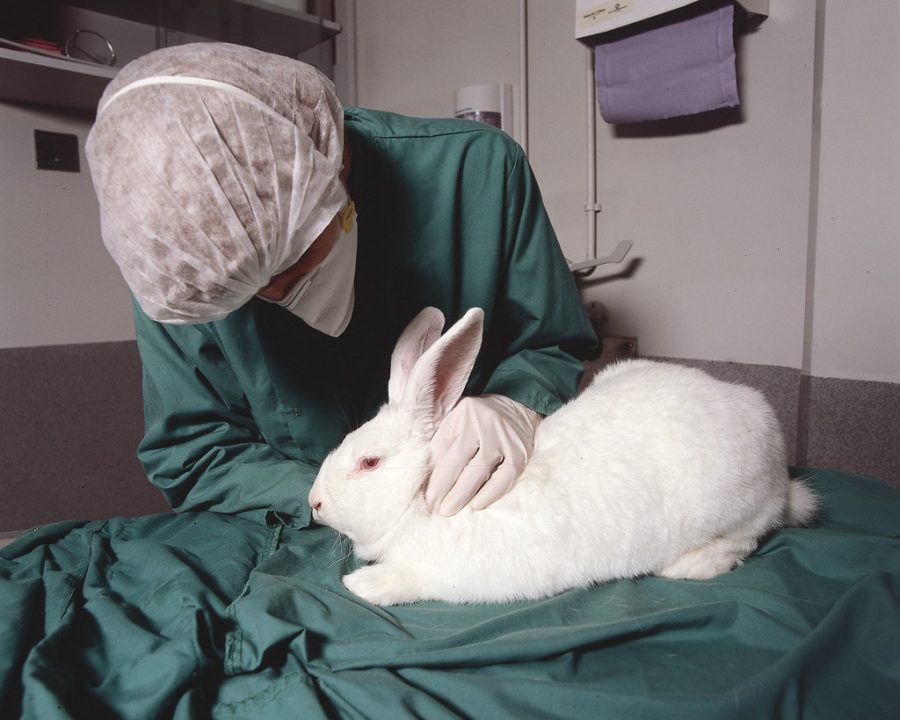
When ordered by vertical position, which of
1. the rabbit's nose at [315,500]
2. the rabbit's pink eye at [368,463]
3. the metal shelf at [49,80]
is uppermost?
the metal shelf at [49,80]

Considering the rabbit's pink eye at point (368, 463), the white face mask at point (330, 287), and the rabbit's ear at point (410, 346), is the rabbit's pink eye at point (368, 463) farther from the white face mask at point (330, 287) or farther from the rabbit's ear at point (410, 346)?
the white face mask at point (330, 287)

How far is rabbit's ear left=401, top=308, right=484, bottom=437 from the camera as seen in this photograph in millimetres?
944

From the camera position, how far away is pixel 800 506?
107 cm

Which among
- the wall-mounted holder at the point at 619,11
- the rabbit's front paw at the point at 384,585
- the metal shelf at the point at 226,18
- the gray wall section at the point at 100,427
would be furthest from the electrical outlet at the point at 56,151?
the rabbit's front paw at the point at 384,585

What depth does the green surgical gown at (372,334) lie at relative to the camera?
3.93 feet

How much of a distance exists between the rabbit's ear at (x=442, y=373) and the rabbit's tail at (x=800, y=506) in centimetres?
59

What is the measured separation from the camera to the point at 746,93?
1.78 meters

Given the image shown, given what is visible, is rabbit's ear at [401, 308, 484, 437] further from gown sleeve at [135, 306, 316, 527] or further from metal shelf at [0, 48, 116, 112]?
metal shelf at [0, 48, 116, 112]

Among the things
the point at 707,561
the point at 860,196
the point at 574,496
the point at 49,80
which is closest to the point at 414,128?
the point at 574,496

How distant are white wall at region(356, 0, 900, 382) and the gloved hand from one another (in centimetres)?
117

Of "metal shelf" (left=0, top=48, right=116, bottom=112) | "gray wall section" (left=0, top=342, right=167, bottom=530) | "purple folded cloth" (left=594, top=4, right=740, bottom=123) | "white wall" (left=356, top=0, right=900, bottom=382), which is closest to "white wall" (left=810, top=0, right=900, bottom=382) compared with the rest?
Result: "white wall" (left=356, top=0, right=900, bottom=382)

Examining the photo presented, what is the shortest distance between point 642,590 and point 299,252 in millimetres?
704

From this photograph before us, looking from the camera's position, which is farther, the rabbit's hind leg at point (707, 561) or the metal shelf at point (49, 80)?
the metal shelf at point (49, 80)

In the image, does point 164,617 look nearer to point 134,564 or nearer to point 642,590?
point 134,564
